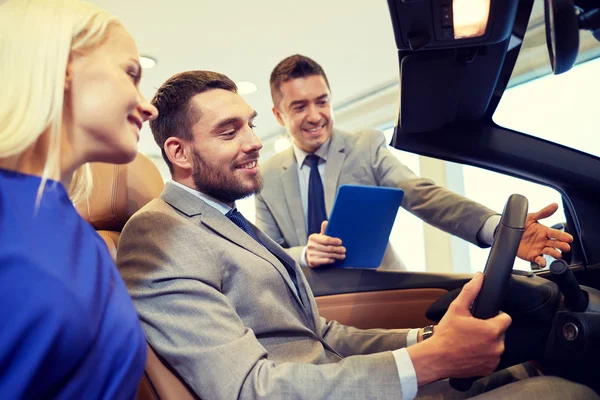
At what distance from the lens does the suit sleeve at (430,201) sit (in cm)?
161

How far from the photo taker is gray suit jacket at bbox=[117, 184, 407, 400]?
0.89 m

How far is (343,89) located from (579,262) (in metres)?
4.23

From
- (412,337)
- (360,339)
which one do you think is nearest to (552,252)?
(412,337)

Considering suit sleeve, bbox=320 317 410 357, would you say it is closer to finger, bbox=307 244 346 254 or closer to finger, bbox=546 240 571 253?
finger, bbox=307 244 346 254

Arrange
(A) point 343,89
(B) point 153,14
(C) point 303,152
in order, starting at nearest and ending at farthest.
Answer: (C) point 303,152
(B) point 153,14
(A) point 343,89

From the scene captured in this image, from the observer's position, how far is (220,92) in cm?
136

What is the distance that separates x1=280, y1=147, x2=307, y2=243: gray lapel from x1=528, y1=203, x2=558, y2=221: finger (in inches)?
A: 34.4

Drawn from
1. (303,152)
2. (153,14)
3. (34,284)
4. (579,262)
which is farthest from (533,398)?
(153,14)

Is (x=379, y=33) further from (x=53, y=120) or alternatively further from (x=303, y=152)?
(x=53, y=120)

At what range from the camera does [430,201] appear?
5.82ft

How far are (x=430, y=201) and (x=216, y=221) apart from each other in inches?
33.9

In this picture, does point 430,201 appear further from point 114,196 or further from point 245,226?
point 114,196

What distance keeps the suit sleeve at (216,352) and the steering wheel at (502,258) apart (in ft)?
0.62

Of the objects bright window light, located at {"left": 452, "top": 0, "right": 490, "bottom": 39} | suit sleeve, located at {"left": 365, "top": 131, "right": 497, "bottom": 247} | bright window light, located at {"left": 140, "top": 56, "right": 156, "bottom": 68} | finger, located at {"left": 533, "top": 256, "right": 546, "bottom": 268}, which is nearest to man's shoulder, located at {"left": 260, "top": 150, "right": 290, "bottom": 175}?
suit sleeve, located at {"left": 365, "top": 131, "right": 497, "bottom": 247}
